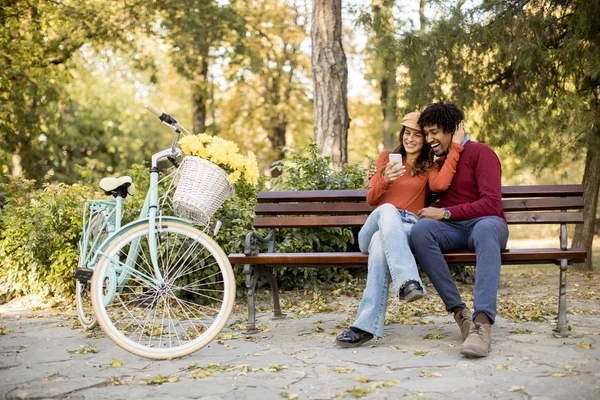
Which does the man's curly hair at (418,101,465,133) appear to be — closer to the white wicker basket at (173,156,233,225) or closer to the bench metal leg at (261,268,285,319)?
the white wicker basket at (173,156,233,225)

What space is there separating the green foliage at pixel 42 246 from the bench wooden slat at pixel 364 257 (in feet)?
8.69

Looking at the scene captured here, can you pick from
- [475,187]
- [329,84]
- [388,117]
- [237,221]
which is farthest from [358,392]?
[388,117]

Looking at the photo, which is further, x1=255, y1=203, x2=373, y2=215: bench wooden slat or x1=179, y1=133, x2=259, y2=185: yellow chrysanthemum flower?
x1=255, y1=203, x2=373, y2=215: bench wooden slat

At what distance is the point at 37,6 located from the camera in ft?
46.4

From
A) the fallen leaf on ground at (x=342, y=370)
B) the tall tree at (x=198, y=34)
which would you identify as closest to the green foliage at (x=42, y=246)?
the fallen leaf on ground at (x=342, y=370)

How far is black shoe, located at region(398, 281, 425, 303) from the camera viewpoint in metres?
4.11

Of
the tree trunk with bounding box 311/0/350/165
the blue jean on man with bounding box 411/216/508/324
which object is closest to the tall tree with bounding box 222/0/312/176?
the tree trunk with bounding box 311/0/350/165

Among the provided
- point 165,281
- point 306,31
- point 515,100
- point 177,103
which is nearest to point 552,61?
point 515,100

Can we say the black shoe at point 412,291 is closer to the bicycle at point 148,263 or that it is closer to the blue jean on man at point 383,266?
the blue jean on man at point 383,266

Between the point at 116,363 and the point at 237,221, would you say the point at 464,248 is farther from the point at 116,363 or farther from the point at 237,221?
the point at 237,221

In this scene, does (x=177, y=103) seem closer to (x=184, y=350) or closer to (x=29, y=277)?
(x=29, y=277)

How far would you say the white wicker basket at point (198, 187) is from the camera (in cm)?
416

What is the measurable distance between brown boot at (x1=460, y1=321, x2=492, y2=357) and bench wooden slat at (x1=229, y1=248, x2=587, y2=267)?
51cm

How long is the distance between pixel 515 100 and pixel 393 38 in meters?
1.97
